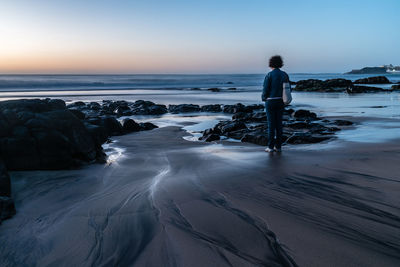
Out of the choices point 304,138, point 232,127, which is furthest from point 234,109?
point 304,138

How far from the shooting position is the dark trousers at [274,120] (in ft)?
20.5

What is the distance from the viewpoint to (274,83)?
6.15 m

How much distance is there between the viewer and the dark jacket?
6109mm

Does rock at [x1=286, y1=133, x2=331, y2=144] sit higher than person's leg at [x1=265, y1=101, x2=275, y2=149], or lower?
lower

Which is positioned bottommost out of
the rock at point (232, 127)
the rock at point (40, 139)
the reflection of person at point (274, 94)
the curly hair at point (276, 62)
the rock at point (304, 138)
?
the rock at point (232, 127)

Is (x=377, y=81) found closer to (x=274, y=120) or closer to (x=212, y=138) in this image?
(x=212, y=138)

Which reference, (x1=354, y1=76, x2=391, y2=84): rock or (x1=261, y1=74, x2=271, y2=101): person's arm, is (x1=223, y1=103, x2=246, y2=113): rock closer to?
(x1=261, y1=74, x2=271, y2=101): person's arm

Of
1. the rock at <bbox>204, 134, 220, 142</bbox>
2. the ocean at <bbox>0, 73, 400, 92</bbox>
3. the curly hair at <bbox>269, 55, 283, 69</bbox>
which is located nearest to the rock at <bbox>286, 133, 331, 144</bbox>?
the rock at <bbox>204, 134, 220, 142</bbox>

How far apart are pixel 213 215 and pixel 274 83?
12.6 feet

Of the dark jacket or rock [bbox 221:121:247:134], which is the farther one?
rock [bbox 221:121:247:134]

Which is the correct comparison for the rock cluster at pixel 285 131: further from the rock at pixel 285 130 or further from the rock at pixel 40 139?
the rock at pixel 40 139

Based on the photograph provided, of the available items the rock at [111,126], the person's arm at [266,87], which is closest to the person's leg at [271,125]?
the person's arm at [266,87]

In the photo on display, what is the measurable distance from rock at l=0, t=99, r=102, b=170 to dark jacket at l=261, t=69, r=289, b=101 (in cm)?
361

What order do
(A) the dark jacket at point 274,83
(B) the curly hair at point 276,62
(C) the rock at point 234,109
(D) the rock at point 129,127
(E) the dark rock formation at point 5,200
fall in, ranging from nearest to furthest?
1. (E) the dark rock formation at point 5,200
2. (A) the dark jacket at point 274,83
3. (B) the curly hair at point 276,62
4. (D) the rock at point 129,127
5. (C) the rock at point 234,109
